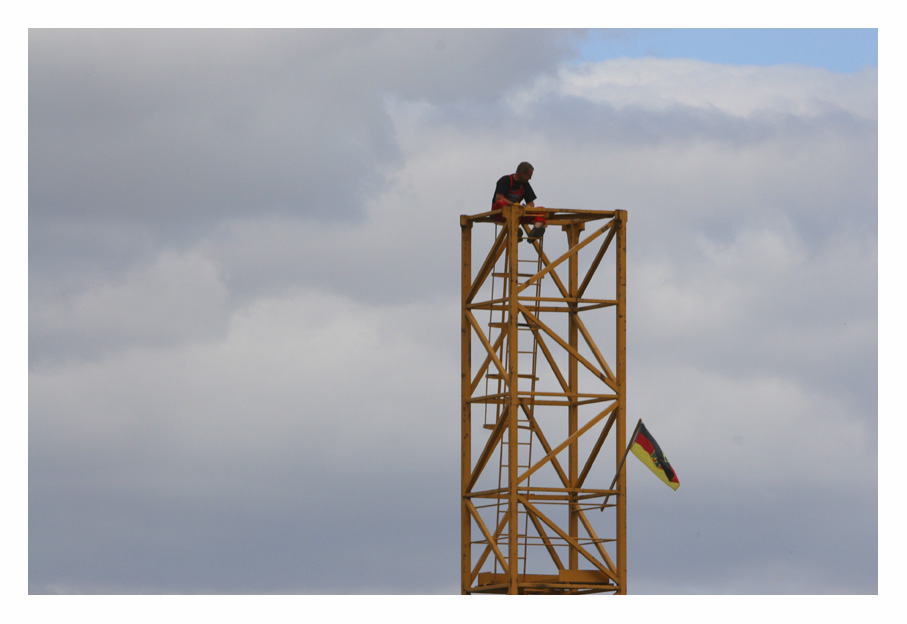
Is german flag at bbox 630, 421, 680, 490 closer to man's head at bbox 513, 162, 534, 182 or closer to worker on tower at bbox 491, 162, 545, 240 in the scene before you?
worker on tower at bbox 491, 162, 545, 240

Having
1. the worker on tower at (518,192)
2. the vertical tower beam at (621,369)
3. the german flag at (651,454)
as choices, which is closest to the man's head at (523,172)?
the worker on tower at (518,192)

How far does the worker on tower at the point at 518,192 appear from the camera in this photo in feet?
184

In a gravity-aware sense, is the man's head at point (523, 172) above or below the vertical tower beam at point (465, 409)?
above

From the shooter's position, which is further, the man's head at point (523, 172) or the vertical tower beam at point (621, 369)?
the vertical tower beam at point (621, 369)

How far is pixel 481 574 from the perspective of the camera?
188 feet

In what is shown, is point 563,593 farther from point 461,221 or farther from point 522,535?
point 461,221

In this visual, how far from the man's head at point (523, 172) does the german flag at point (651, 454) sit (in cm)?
637

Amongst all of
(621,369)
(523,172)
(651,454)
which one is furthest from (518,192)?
(651,454)

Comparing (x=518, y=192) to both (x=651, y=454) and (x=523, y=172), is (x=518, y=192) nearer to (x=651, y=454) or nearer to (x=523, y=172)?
(x=523, y=172)

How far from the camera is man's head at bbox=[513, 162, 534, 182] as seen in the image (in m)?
56.2

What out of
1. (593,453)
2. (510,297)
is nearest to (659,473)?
(593,453)

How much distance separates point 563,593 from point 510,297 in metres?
7.11

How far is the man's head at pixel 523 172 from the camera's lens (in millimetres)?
56250

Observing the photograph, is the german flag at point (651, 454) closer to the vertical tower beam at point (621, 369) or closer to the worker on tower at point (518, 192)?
the vertical tower beam at point (621, 369)
